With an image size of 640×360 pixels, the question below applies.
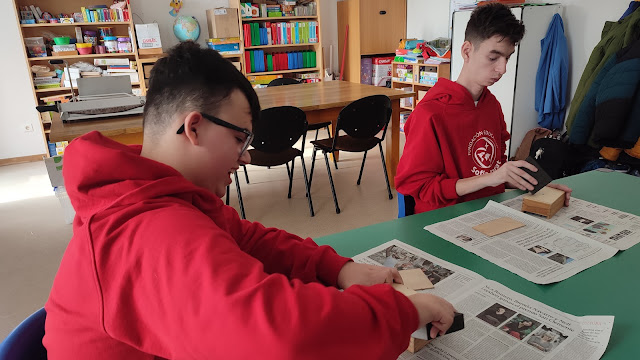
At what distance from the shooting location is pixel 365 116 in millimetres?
3273

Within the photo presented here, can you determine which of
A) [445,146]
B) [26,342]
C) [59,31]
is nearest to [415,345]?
[26,342]

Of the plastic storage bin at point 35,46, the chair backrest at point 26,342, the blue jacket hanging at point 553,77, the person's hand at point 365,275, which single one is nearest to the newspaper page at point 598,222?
the person's hand at point 365,275

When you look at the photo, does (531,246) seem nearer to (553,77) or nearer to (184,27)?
(553,77)

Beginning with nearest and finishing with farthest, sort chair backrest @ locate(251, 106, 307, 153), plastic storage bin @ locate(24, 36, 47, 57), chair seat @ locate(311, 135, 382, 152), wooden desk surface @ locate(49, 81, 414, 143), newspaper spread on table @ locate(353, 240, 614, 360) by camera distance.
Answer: newspaper spread on table @ locate(353, 240, 614, 360) < wooden desk surface @ locate(49, 81, 414, 143) < chair backrest @ locate(251, 106, 307, 153) < chair seat @ locate(311, 135, 382, 152) < plastic storage bin @ locate(24, 36, 47, 57)

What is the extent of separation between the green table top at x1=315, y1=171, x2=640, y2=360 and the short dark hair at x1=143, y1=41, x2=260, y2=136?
567 millimetres

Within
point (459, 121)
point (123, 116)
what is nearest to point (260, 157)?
point (123, 116)

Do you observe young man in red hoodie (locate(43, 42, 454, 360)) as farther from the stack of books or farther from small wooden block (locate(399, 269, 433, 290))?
the stack of books

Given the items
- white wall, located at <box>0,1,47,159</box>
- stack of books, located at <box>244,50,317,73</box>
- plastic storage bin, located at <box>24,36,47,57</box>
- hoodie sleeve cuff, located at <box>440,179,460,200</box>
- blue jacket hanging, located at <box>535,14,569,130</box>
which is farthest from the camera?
stack of books, located at <box>244,50,317,73</box>

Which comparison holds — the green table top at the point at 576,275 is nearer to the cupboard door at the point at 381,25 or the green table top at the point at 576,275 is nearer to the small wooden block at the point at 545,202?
the small wooden block at the point at 545,202

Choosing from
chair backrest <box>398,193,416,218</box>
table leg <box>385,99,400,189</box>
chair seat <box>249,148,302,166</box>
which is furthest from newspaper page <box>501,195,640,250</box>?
table leg <box>385,99,400,189</box>

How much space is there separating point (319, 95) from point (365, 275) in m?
2.88

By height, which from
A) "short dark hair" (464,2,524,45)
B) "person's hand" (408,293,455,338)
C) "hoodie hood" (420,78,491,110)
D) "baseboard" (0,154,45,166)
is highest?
"short dark hair" (464,2,524,45)

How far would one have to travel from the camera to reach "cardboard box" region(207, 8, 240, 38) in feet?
17.3

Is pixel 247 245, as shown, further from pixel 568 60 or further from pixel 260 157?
pixel 568 60
